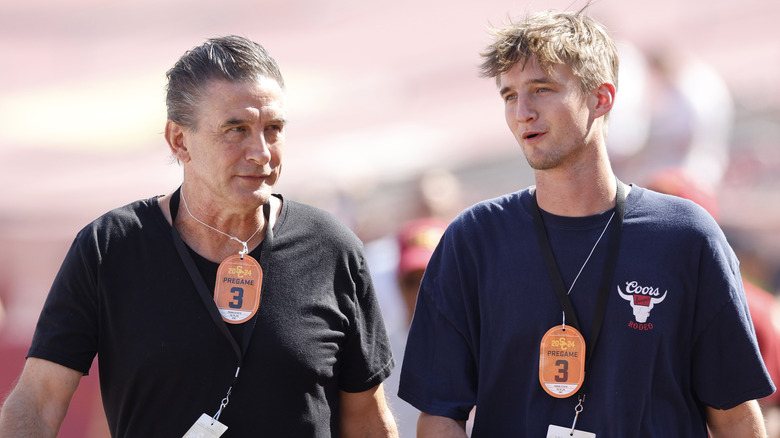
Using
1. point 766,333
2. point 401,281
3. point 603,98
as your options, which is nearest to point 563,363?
point 603,98

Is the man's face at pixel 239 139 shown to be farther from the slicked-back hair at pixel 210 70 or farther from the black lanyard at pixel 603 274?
the black lanyard at pixel 603 274

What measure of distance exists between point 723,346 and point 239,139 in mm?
1489

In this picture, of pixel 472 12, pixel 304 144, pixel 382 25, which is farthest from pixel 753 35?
pixel 304 144

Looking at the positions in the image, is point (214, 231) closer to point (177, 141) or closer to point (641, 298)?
point (177, 141)

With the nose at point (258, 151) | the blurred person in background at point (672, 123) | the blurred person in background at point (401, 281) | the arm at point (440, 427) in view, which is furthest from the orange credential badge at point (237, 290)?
the blurred person in background at point (672, 123)

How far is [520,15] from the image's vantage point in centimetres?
285

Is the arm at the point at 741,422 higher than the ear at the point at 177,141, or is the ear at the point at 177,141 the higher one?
the ear at the point at 177,141

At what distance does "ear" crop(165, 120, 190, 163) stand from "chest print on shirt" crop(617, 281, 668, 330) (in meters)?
1.36

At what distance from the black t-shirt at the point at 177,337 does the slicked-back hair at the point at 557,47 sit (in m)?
0.83

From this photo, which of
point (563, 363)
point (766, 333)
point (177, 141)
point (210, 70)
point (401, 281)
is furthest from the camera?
point (401, 281)

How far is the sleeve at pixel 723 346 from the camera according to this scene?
2541 mm

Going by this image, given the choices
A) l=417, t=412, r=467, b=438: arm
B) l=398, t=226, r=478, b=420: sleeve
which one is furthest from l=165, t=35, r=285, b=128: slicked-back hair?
l=417, t=412, r=467, b=438: arm

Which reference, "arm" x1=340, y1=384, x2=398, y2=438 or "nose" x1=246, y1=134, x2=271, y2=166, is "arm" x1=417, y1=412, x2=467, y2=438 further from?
"nose" x1=246, y1=134, x2=271, y2=166

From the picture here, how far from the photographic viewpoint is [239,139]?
8.93 ft
